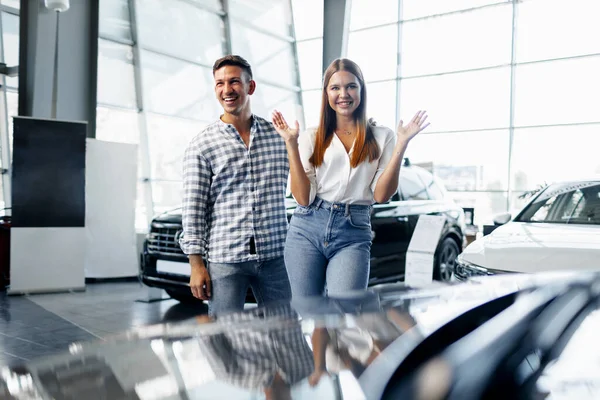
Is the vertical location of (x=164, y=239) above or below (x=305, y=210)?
below

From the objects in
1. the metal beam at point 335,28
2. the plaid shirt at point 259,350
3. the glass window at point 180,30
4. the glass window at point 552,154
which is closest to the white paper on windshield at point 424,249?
the plaid shirt at point 259,350

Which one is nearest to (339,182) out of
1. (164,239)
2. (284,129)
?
(284,129)

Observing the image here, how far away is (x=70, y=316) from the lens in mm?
5008

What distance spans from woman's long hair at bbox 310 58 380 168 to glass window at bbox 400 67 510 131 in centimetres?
A: 805

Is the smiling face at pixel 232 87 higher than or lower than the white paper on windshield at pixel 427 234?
higher

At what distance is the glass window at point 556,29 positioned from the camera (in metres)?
9.12

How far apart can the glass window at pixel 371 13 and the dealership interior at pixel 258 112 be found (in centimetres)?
3

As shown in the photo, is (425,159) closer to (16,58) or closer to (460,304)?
(16,58)

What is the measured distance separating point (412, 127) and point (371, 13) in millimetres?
9678

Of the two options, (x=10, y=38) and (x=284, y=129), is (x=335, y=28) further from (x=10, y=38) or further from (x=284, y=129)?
(x=284, y=129)

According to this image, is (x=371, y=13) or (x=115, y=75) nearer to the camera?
(x=115, y=75)

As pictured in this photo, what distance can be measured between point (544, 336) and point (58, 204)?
646 centimetres

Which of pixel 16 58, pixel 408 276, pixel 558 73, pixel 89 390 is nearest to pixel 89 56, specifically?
pixel 16 58

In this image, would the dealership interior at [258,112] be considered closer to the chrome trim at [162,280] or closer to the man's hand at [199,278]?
the chrome trim at [162,280]
